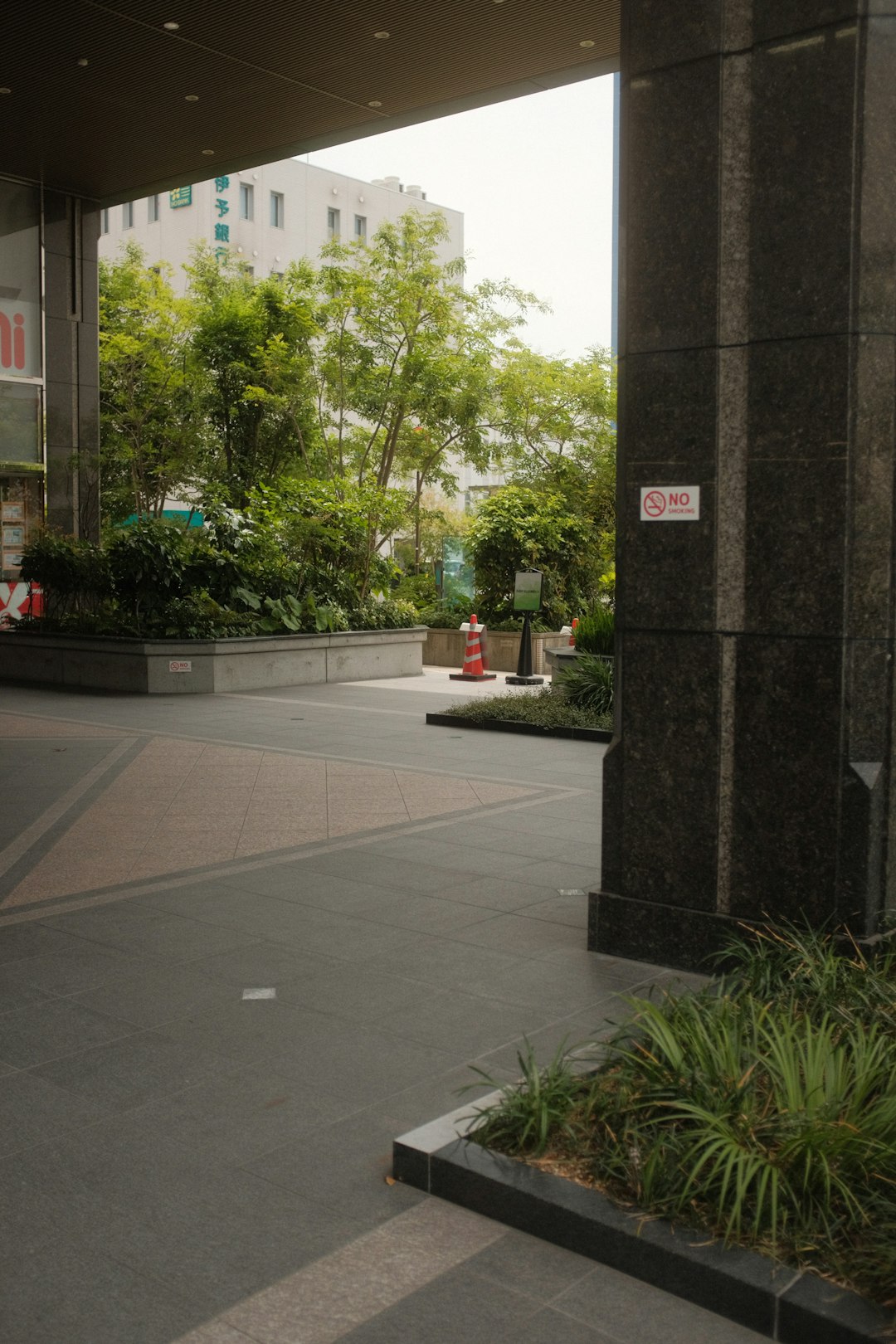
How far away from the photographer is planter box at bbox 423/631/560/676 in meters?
21.9

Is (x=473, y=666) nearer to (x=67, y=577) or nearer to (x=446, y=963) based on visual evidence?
(x=67, y=577)

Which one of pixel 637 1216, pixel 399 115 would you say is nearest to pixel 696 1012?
pixel 637 1216

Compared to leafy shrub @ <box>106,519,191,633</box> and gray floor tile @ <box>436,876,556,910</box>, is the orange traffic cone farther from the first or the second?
gray floor tile @ <box>436,876,556,910</box>

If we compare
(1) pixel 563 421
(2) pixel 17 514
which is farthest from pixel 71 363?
(1) pixel 563 421

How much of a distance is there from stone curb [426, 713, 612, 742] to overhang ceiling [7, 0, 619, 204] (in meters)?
8.25

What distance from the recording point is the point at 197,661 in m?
17.2

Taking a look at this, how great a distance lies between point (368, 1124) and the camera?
4.12m

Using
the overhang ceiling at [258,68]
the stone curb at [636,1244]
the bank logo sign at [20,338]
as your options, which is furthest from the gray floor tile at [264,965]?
the bank logo sign at [20,338]

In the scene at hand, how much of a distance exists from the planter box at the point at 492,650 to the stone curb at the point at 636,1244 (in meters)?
17.1

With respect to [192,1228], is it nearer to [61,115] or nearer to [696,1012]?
[696,1012]

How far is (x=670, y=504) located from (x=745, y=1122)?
2894mm

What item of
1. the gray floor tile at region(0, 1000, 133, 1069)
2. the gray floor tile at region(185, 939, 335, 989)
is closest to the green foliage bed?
the gray floor tile at region(185, 939, 335, 989)

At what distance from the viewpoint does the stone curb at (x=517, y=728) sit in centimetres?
1327

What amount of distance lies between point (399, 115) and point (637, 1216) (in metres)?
18.2
